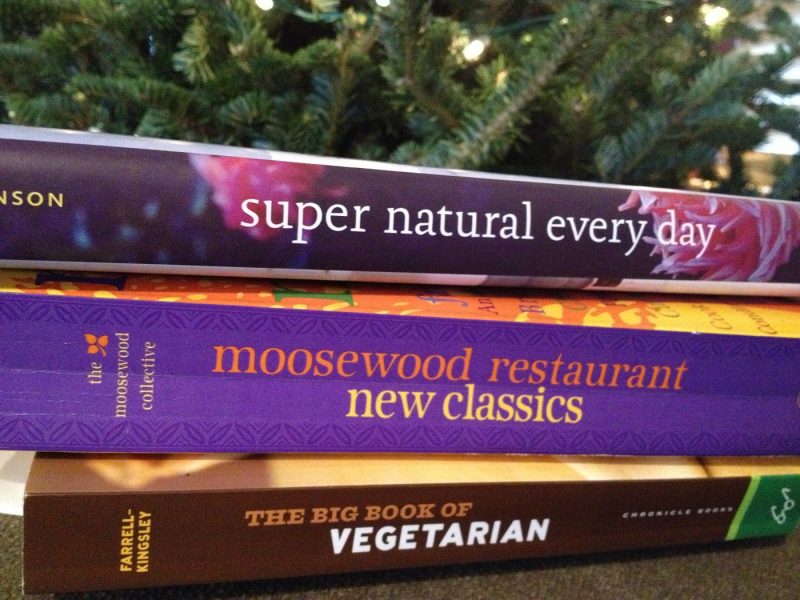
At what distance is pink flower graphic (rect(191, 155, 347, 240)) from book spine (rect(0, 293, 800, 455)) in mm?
46

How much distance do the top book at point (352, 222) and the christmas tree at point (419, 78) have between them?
121 millimetres

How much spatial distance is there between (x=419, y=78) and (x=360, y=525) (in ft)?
0.94

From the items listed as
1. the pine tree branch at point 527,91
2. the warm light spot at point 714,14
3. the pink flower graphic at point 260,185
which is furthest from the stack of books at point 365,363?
the warm light spot at point 714,14

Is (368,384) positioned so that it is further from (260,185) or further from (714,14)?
(714,14)

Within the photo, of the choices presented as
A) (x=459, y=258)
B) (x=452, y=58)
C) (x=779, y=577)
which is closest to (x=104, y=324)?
(x=459, y=258)

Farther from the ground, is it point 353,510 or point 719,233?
point 719,233

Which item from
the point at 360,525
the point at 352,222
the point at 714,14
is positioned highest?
the point at 714,14

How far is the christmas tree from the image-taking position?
42 cm

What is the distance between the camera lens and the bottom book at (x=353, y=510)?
29 cm

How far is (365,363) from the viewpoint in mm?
322

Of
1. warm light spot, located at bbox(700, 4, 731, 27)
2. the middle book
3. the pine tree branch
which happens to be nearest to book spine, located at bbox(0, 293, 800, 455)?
the middle book

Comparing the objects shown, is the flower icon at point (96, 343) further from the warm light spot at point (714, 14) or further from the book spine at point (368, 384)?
the warm light spot at point (714, 14)

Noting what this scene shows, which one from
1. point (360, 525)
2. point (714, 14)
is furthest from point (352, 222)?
point (714, 14)

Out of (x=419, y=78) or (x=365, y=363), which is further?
(x=419, y=78)
